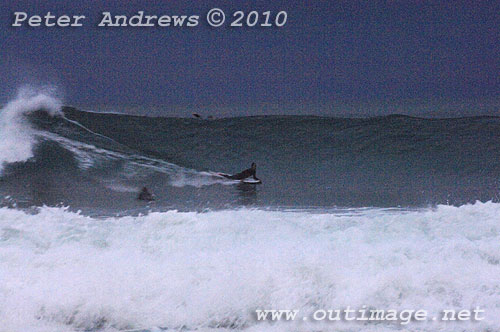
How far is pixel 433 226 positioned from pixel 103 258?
3.50 m

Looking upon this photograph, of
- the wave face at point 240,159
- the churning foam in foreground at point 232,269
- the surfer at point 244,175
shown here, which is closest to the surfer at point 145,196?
the wave face at point 240,159

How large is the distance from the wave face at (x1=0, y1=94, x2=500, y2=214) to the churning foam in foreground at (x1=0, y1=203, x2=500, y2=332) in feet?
8.17

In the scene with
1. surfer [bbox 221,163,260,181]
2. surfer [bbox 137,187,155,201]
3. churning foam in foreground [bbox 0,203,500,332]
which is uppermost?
surfer [bbox 221,163,260,181]

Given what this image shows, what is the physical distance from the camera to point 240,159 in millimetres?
13789

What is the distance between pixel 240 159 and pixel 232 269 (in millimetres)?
9168

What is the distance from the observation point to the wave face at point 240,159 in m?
9.54

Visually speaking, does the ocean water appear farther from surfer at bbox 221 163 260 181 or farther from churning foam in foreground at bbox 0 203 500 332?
surfer at bbox 221 163 260 181

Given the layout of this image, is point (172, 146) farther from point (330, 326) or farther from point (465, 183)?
point (330, 326)

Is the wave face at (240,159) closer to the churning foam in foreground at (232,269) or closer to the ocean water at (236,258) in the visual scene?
the ocean water at (236,258)

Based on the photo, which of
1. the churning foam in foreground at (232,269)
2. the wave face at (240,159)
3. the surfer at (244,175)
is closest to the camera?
the churning foam in foreground at (232,269)

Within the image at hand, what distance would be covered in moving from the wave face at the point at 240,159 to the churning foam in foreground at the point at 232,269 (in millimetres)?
2489

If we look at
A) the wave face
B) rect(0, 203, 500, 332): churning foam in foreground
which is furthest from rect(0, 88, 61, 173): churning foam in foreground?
rect(0, 203, 500, 332): churning foam in foreground

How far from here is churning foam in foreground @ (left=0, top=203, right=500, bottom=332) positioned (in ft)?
13.7

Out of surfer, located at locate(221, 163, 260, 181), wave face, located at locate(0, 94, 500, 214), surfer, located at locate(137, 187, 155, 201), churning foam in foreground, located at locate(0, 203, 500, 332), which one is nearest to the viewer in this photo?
churning foam in foreground, located at locate(0, 203, 500, 332)
